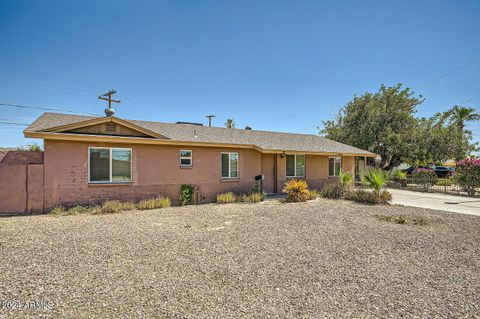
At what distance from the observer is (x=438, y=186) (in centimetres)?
1991

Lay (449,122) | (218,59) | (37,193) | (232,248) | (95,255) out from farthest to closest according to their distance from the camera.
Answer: (449,122) < (218,59) < (37,193) < (232,248) < (95,255)

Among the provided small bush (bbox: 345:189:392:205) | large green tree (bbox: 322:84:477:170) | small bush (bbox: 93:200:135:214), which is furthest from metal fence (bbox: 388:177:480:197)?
small bush (bbox: 93:200:135:214)

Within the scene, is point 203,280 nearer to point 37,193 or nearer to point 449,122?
point 37,193

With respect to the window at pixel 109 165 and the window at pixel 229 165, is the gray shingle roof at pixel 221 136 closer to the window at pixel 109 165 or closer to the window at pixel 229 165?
the window at pixel 229 165

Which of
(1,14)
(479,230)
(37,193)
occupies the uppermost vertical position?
(1,14)

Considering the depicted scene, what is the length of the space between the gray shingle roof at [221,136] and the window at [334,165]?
801 millimetres

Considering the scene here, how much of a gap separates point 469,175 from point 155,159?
1915 centimetres

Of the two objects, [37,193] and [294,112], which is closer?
[37,193]

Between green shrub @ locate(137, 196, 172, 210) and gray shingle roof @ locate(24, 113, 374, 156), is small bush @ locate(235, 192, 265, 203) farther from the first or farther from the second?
green shrub @ locate(137, 196, 172, 210)

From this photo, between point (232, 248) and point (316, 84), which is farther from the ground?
point (316, 84)

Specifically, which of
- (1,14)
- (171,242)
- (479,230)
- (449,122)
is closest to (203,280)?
(171,242)

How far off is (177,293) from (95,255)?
2.59m

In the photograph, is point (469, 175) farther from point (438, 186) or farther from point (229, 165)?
point (229, 165)

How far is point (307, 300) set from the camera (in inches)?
138
